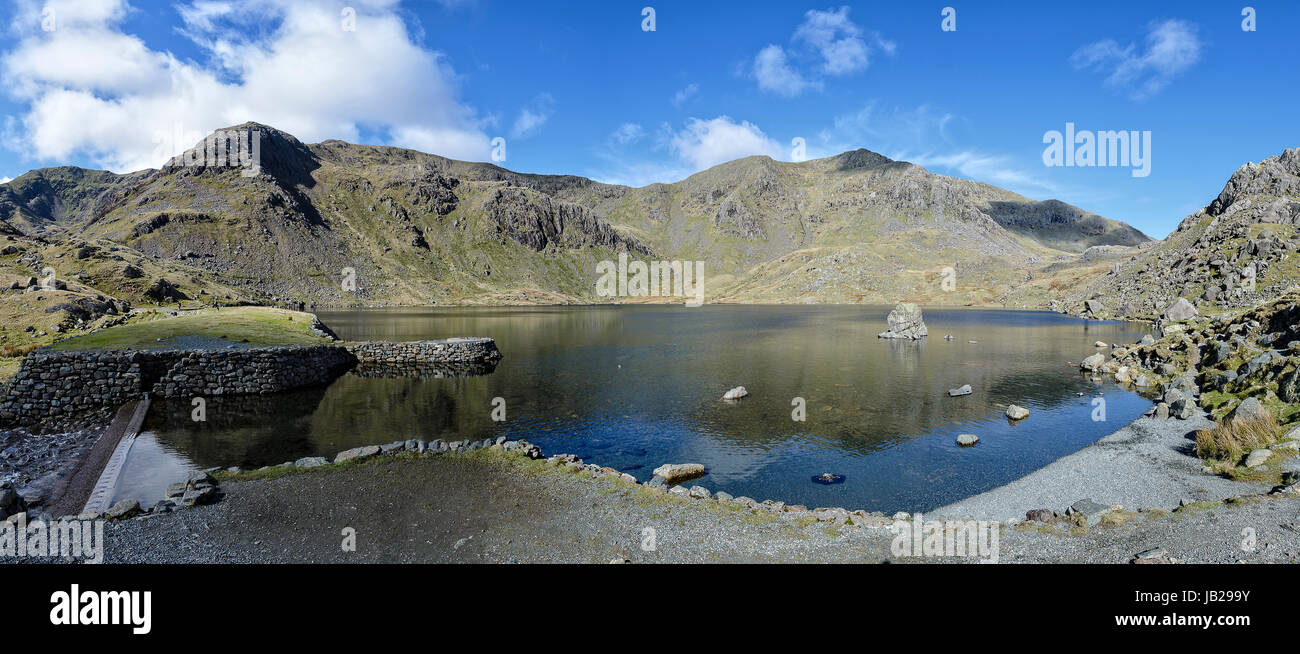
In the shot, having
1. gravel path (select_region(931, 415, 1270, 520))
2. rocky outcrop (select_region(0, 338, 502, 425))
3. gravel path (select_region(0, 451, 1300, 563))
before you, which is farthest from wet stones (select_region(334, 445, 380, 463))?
gravel path (select_region(931, 415, 1270, 520))

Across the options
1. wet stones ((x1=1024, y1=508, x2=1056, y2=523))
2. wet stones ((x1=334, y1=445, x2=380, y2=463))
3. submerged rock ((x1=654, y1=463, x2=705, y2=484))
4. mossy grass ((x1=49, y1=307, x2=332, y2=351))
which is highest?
mossy grass ((x1=49, y1=307, x2=332, y2=351))

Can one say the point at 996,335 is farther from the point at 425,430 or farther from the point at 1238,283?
the point at 425,430

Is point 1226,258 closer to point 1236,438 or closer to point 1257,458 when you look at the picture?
point 1236,438

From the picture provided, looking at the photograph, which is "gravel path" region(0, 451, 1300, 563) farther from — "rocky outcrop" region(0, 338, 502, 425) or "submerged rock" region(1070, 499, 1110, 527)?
"rocky outcrop" region(0, 338, 502, 425)

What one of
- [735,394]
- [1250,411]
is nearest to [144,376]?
[735,394]

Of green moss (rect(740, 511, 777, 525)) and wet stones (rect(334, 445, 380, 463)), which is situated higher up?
wet stones (rect(334, 445, 380, 463))

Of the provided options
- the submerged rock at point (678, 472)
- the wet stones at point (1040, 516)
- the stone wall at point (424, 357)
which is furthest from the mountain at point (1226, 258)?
the stone wall at point (424, 357)

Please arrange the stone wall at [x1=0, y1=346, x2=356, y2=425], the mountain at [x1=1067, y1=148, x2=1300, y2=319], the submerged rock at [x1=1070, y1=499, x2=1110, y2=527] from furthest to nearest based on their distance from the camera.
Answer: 1. the mountain at [x1=1067, y1=148, x2=1300, y2=319]
2. the stone wall at [x1=0, y1=346, x2=356, y2=425]
3. the submerged rock at [x1=1070, y1=499, x2=1110, y2=527]

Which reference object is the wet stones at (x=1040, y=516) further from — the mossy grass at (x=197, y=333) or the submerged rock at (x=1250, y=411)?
the mossy grass at (x=197, y=333)
